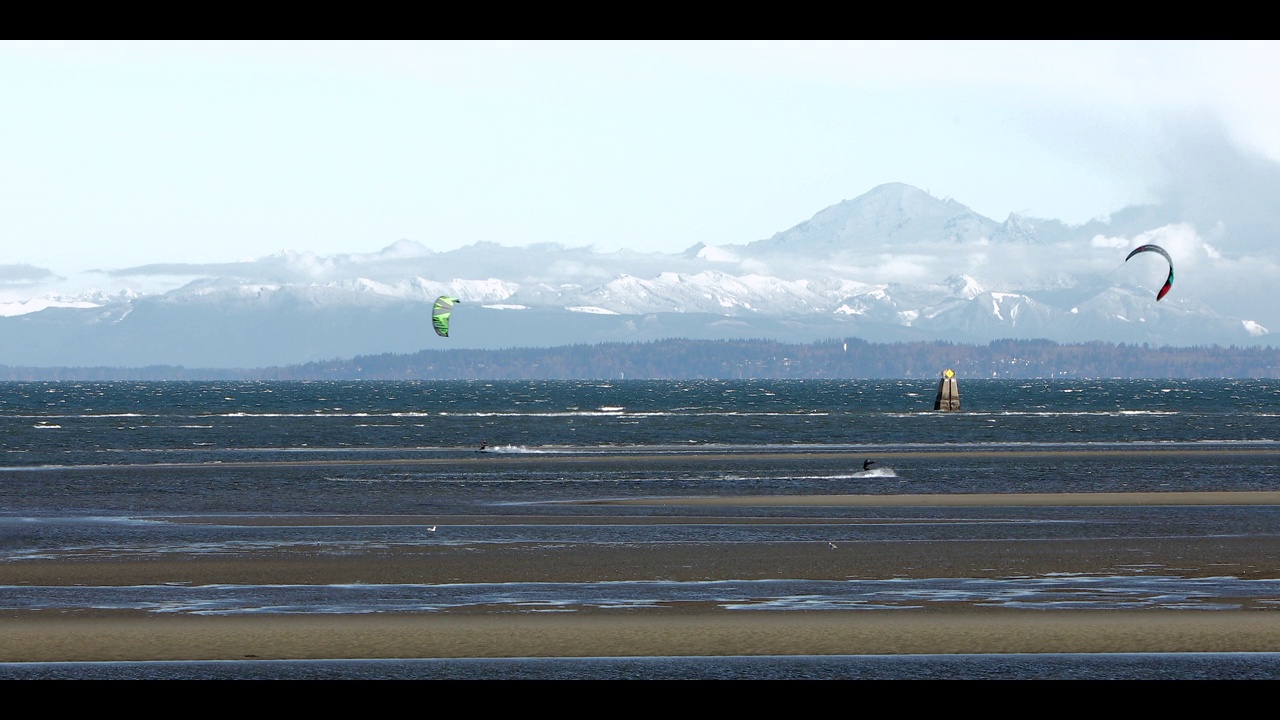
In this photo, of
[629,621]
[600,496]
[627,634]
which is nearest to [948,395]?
[600,496]

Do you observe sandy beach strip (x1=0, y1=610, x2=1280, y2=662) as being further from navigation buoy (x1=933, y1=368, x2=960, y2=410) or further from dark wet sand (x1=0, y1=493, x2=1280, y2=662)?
navigation buoy (x1=933, y1=368, x2=960, y2=410)

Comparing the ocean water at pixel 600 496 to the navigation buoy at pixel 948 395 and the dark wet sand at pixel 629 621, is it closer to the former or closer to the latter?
the dark wet sand at pixel 629 621

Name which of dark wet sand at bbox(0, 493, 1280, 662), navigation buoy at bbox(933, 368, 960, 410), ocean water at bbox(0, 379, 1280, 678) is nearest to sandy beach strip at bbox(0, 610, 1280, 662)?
dark wet sand at bbox(0, 493, 1280, 662)

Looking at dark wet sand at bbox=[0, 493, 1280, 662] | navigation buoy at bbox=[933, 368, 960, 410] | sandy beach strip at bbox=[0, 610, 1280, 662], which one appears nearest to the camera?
Result: sandy beach strip at bbox=[0, 610, 1280, 662]

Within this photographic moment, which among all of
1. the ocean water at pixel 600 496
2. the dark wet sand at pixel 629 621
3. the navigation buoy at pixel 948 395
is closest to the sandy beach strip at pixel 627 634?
the dark wet sand at pixel 629 621

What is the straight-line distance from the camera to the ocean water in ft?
57.1

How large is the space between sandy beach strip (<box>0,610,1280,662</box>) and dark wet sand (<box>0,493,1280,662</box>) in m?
0.03

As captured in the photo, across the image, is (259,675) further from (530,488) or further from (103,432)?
(103,432)

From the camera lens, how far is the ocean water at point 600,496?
17.4 m

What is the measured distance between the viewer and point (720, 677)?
40.6ft

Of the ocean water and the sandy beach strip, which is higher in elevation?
the sandy beach strip
